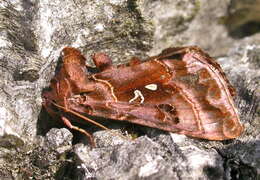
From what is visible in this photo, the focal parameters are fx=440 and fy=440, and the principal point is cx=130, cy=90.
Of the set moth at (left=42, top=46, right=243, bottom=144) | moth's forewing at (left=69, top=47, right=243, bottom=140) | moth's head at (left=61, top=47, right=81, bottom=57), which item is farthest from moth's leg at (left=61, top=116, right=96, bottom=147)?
moth's head at (left=61, top=47, right=81, bottom=57)

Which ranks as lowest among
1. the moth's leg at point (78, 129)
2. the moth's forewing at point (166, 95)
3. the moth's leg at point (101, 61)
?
the moth's leg at point (78, 129)

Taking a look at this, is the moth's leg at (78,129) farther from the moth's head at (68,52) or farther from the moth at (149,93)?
the moth's head at (68,52)

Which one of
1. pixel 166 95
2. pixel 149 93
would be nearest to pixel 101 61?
pixel 149 93

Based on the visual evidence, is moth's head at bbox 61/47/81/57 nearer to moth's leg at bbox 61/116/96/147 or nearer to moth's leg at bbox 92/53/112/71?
moth's leg at bbox 92/53/112/71

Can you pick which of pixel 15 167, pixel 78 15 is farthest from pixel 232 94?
pixel 15 167

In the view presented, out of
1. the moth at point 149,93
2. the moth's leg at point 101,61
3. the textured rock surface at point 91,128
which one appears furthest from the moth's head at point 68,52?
the moth's leg at point 101,61

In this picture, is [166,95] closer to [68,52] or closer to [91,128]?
[91,128]

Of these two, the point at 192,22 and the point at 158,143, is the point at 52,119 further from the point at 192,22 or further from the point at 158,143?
the point at 192,22
